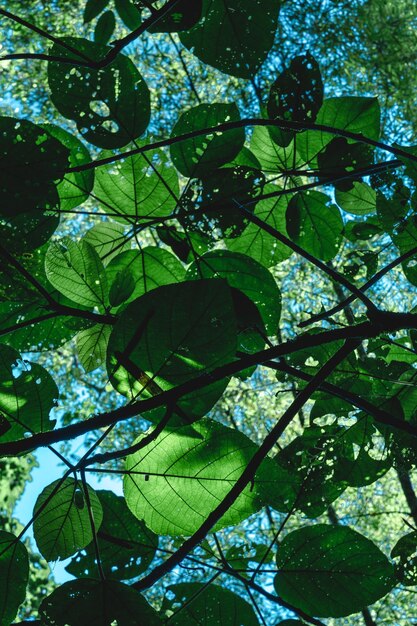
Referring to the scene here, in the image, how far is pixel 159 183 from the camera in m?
0.57

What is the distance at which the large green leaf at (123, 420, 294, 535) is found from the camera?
0.46 m

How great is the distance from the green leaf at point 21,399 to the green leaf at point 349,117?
34 centimetres

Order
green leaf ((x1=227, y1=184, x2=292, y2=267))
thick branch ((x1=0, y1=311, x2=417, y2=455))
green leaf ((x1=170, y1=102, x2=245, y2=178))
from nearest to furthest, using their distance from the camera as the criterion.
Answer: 1. thick branch ((x1=0, y1=311, x2=417, y2=455))
2. green leaf ((x1=170, y1=102, x2=245, y2=178))
3. green leaf ((x1=227, y1=184, x2=292, y2=267))

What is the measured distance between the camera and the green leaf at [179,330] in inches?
15.0

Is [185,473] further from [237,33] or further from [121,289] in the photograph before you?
[237,33]

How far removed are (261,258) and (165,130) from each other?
12.8 feet

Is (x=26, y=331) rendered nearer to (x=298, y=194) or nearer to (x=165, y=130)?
(x=298, y=194)

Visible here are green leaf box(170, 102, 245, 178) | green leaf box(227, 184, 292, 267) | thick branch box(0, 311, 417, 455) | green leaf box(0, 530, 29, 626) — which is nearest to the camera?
thick branch box(0, 311, 417, 455)

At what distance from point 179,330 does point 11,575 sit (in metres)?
0.23

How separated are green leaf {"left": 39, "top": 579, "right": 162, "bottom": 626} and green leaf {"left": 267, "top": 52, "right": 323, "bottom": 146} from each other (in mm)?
402

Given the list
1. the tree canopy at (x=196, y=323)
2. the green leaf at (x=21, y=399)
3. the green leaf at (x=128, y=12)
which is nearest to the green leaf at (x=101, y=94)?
the tree canopy at (x=196, y=323)

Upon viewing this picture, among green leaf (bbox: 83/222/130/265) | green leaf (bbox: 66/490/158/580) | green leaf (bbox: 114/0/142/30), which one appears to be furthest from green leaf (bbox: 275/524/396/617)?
green leaf (bbox: 114/0/142/30)

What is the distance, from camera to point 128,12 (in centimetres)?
59

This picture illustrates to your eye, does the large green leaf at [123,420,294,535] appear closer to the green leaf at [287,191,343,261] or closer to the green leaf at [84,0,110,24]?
the green leaf at [287,191,343,261]
